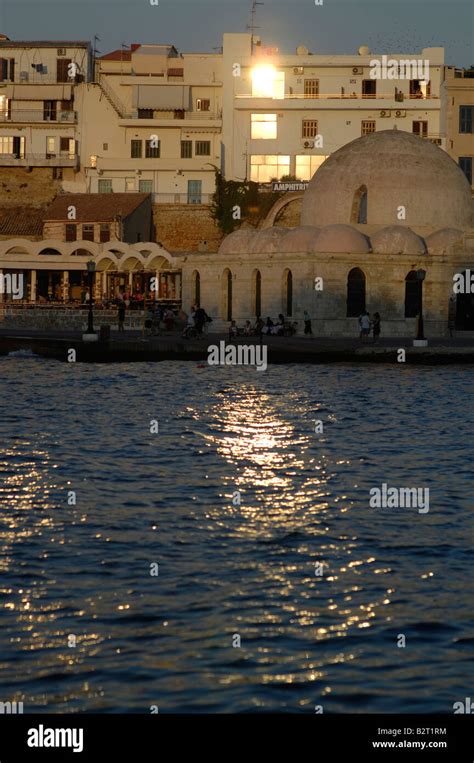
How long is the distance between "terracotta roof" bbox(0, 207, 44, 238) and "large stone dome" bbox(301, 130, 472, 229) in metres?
24.3

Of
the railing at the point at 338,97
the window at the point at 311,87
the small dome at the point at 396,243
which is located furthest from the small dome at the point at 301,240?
the window at the point at 311,87

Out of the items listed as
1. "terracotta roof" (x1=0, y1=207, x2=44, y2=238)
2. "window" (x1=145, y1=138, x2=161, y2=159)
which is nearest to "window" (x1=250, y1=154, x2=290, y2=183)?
"window" (x1=145, y1=138, x2=161, y2=159)

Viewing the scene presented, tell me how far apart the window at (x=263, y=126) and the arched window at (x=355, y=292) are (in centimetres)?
3129

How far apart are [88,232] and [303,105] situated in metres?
15.4

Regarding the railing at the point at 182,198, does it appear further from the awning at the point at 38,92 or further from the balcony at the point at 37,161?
the awning at the point at 38,92

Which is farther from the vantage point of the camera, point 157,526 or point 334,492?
point 334,492

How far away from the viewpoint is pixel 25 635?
11258mm

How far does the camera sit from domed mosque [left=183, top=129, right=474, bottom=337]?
160 feet

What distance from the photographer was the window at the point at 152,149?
261 feet

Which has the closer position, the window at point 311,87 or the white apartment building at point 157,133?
the window at point 311,87

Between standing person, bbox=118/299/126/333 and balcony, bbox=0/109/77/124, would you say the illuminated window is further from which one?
standing person, bbox=118/299/126/333
